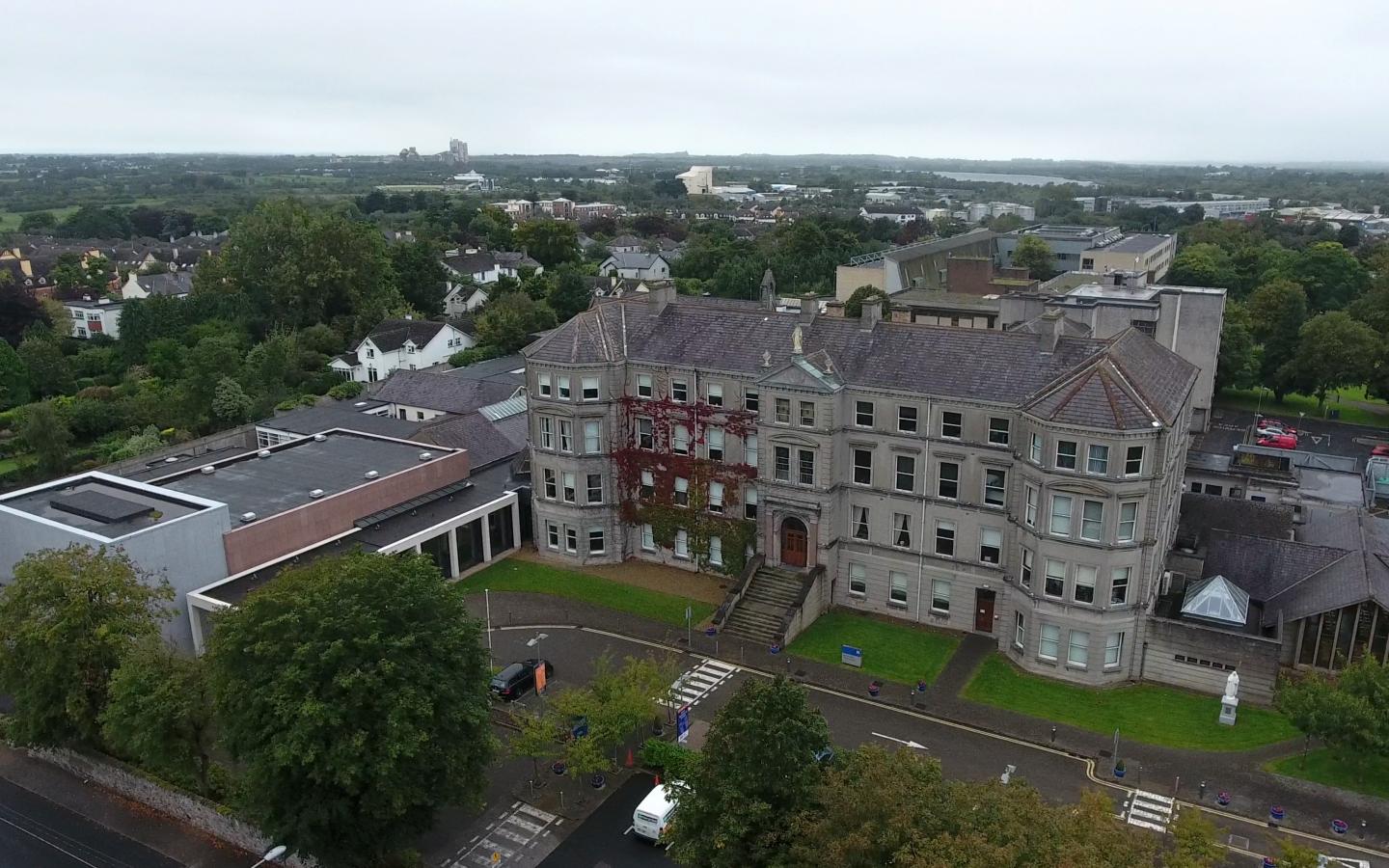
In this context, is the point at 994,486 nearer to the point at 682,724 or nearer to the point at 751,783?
the point at 682,724

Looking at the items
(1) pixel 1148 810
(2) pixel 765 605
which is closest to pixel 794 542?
(2) pixel 765 605

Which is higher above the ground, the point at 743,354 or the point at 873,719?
the point at 743,354

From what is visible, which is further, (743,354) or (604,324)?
(604,324)

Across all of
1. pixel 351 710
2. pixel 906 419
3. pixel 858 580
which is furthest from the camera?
pixel 858 580

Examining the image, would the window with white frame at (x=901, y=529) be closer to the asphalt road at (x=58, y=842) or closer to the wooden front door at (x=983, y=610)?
the wooden front door at (x=983, y=610)

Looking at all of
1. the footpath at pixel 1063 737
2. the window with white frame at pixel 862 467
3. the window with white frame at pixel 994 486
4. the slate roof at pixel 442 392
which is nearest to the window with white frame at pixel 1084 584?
the window with white frame at pixel 994 486

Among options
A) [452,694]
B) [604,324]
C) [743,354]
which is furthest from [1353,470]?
[452,694]

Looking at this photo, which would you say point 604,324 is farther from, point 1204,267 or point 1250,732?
point 1204,267
